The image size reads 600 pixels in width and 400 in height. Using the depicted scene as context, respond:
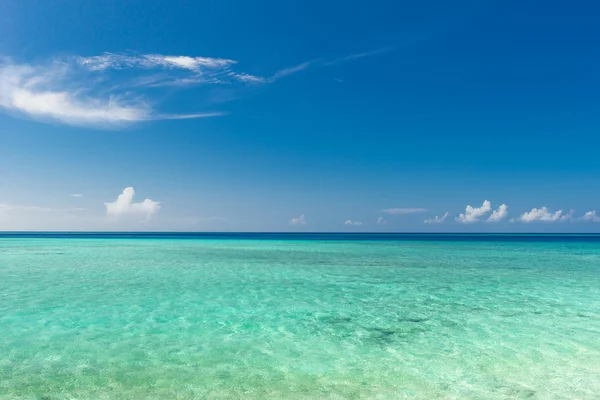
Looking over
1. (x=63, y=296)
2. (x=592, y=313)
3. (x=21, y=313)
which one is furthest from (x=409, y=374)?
(x=63, y=296)

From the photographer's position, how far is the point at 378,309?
1009 cm

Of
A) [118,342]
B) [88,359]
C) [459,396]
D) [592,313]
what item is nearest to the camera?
[459,396]

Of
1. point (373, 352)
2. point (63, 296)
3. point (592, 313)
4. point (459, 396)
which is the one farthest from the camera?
point (63, 296)

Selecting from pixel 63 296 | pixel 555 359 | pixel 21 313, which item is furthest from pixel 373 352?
pixel 63 296

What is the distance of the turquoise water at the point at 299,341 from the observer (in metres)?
5.34

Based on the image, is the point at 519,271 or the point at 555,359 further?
the point at 519,271

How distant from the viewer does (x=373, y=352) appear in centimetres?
670

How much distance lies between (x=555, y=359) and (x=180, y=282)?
38.6 ft

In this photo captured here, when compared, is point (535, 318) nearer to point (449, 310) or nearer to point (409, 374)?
point (449, 310)

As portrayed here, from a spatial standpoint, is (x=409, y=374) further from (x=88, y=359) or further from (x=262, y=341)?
(x=88, y=359)

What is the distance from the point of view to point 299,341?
7352 millimetres

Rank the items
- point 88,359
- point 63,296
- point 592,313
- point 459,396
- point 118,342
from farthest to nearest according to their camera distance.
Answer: point 63,296 < point 592,313 < point 118,342 < point 88,359 < point 459,396

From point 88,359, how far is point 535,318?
8624mm

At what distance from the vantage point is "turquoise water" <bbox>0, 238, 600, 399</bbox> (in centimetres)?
534
